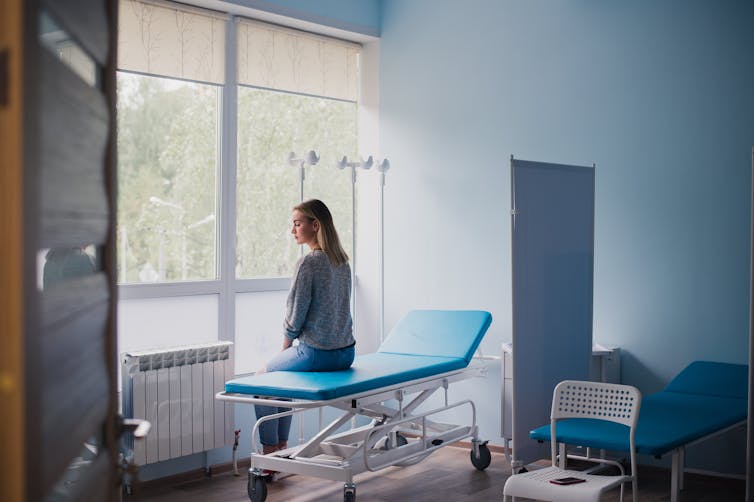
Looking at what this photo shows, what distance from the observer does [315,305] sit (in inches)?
185

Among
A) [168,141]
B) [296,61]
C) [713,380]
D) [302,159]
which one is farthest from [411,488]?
[296,61]

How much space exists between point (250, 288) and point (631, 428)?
2774mm

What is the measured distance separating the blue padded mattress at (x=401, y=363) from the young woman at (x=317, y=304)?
97 millimetres

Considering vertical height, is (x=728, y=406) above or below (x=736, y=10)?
below

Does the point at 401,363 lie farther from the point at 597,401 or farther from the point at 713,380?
the point at 713,380

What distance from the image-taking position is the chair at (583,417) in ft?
11.2

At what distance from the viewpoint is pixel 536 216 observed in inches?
171

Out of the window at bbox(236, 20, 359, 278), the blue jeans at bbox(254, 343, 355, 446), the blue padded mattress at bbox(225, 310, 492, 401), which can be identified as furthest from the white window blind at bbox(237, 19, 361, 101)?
the blue jeans at bbox(254, 343, 355, 446)

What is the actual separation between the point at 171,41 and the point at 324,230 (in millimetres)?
1453

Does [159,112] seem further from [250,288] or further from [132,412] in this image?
[132,412]

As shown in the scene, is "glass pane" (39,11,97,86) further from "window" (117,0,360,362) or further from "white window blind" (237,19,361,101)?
"white window blind" (237,19,361,101)

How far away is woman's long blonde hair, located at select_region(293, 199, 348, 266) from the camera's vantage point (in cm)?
473

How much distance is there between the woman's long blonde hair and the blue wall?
1.36m

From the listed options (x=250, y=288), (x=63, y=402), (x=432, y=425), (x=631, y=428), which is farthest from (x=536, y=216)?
(x=63, y=402)
